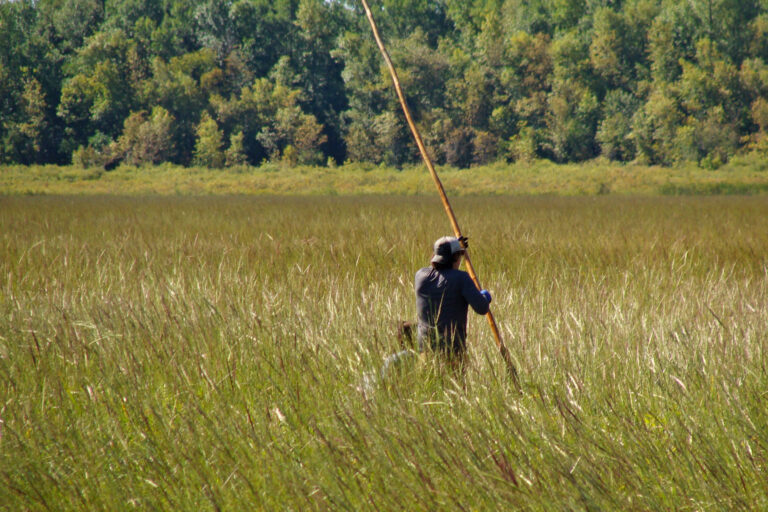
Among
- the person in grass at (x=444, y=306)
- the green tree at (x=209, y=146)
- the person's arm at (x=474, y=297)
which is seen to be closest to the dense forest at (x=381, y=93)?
the green tree at (x=209, y=146)

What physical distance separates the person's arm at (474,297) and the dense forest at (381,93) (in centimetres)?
5520

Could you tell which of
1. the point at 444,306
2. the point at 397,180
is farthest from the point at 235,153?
the point at 444,306

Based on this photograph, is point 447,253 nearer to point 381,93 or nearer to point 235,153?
point 235,153

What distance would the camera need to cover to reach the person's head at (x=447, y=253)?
10.4 ft

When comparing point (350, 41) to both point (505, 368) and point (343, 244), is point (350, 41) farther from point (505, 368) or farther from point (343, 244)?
point (505, 368)

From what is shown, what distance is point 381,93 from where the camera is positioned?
6512cm

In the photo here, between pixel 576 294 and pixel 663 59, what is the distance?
6073cm

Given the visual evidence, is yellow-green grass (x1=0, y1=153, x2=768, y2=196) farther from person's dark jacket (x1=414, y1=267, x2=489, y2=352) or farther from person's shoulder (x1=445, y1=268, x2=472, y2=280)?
person's shoulder (x1=445, y1=268, x2=472, y2=280)

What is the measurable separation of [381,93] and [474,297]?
6360cm

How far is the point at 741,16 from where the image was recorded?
63438mm

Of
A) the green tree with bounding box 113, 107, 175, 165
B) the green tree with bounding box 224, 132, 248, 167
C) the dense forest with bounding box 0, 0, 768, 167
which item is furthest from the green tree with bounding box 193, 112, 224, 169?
the green tree with bounding box 113, 107, 175, 165

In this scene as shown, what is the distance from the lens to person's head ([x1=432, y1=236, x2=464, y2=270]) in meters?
3.17

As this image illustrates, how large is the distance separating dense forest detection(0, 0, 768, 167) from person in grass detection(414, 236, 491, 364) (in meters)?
55.1

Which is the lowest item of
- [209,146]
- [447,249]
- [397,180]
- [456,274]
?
[397,180]
